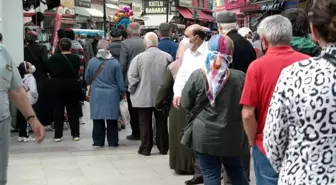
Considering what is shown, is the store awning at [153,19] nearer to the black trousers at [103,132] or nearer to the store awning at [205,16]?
the store awning at [205,16]

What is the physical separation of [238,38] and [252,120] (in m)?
3.01

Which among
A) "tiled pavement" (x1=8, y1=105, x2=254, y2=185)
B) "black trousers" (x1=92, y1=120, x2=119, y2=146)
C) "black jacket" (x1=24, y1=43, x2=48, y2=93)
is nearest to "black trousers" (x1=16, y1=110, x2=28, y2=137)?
"tiled pavement" (x1=8, y1=105, x2=254, y2=185)

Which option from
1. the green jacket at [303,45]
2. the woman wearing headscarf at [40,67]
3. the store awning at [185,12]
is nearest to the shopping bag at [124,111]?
the woman wearing headscarf at [40,67]

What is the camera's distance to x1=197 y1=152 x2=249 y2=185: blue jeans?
4969 mm

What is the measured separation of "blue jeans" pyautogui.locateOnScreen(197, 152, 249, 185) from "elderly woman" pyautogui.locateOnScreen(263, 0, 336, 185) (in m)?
2.31

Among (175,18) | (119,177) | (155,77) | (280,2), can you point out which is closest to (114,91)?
(155,77)

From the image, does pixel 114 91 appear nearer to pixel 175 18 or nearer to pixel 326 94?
pixel 326 94

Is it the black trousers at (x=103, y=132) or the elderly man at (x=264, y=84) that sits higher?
the elderly man at (x=264, y=84)

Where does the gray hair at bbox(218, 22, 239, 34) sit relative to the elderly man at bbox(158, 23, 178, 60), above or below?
above

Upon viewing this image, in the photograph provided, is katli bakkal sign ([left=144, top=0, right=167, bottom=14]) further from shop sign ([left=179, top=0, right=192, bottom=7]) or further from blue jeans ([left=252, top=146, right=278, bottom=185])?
blue jeans ([left=252, top=146, right=278, bottom=185])

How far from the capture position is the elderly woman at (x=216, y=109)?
4.80 metres

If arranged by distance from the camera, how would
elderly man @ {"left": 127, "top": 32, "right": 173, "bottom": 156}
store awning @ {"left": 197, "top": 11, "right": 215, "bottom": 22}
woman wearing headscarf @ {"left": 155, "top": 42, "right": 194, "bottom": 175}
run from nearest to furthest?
woman wearing headscarf @ {"left": 155, "top": 42, "right": 194, "bottom": 175} → elderly man @ {"left": 127, "top": 32, "right": 173, "bottom": 156} → store awning @ {"left": 197, "top": 11, "right": 215, "bottom": 22}

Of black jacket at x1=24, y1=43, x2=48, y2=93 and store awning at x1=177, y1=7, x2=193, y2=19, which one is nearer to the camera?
black jacket at x1=24, y1=43, x2=48, y2=93

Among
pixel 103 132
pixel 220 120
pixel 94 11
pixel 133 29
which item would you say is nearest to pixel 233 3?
pixel 94 11
